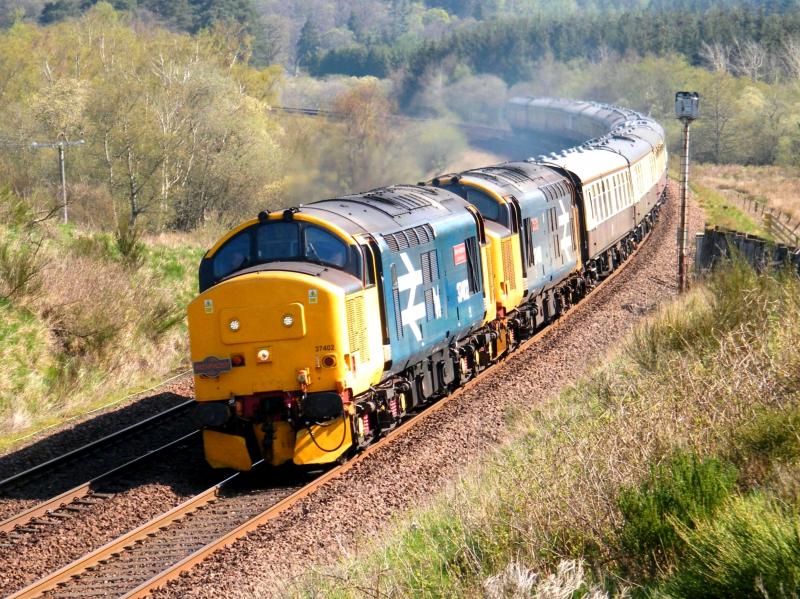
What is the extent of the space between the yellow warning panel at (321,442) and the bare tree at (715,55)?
9414 cm

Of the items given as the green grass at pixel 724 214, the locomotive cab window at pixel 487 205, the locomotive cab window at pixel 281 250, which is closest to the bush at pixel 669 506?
the locomotive cab window at pixel 281 250

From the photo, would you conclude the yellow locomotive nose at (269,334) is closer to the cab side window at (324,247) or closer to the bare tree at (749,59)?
the cab side window at (324,247)

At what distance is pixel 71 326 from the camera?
20.1 m

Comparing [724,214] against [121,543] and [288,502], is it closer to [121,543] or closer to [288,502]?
[288,502]

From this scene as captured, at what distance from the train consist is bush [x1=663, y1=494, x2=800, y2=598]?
6.04 meters

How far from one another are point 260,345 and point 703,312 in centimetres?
740

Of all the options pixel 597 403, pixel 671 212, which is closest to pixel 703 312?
pixel 597 403

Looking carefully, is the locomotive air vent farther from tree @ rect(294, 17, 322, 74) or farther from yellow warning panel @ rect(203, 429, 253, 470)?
tree @ rect(294, 17, 322, 74)

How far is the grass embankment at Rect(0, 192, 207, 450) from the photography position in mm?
18203

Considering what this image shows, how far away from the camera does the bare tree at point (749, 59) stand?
10075 cm

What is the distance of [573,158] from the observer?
26812 millimetres

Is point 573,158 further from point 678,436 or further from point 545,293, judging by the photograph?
point 678,436

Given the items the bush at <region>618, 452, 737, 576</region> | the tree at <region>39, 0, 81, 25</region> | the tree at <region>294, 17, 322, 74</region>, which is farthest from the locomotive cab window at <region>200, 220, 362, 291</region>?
the tree at <region>294, 17, 322, 74</region>

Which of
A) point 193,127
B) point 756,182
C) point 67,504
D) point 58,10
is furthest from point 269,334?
point 58,10
